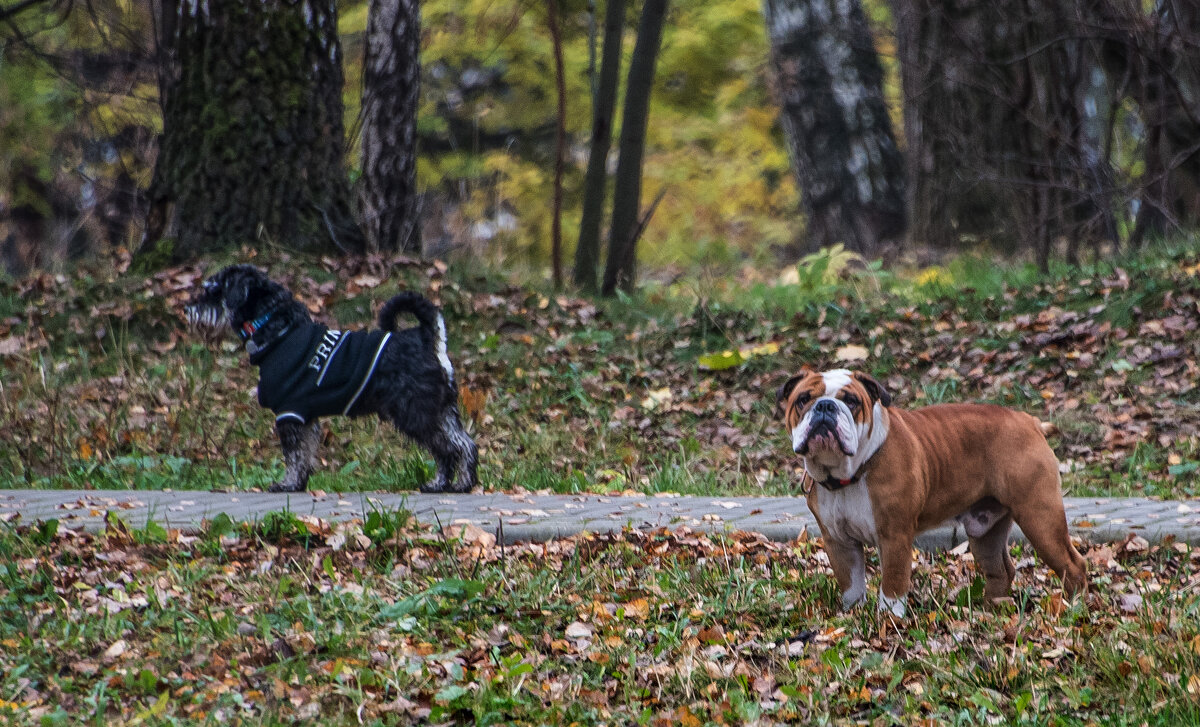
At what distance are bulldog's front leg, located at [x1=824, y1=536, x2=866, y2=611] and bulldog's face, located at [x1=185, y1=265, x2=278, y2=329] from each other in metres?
4.23

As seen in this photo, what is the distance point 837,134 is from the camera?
1823 centimetres

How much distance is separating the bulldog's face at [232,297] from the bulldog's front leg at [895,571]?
4.49 metres

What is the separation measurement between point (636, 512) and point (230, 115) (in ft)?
21.4

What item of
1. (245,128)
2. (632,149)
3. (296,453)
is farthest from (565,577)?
(632,149)

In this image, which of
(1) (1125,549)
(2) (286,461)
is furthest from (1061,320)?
(2) (286,461)

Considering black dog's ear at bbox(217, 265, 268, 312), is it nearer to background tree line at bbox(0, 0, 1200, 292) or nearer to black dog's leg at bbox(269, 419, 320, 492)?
black dog's leg at bbox(269, 419, 320, 492)

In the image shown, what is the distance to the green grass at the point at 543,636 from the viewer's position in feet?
13.5

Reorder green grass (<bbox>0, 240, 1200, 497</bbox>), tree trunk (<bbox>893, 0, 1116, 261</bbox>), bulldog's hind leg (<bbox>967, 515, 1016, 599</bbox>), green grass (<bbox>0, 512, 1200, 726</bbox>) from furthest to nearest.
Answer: tree trunk (<bbox>893, 0, 1116, 261</bbox>) < green grass (<bbox>0, 240, 1200, 497</bbox>) < bulldog's hind leg (<bbox>967, 515, 1016, 599</bbox>) < green grass (<bbox>0, 512, 1200, 726</bbox>)

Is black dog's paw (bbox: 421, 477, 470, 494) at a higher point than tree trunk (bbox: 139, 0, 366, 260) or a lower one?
lower

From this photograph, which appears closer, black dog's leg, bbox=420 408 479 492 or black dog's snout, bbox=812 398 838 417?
black dog's snout, bbox=812 398 838 417

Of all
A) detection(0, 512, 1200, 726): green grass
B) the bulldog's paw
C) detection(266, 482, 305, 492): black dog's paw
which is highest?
detection(266, 482, 305, 492): black dog's paw

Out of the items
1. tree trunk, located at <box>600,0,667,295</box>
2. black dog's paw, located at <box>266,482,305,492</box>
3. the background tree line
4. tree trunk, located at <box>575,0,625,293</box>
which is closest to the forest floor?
black dog's paw, located at <box>266,482,305,492</box>

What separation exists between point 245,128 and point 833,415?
8487 mm

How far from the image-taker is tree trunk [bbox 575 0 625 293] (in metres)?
13.5
